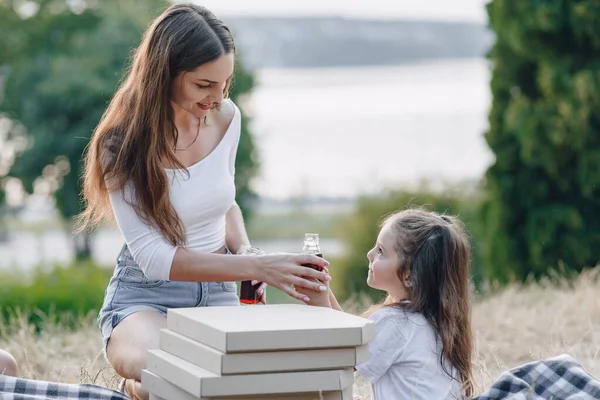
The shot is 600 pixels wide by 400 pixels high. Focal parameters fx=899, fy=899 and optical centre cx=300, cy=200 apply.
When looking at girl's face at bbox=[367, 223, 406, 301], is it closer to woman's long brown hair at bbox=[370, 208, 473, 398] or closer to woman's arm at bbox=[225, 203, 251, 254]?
woman's long brown hair at bbox=[370, 208, 473, 398]

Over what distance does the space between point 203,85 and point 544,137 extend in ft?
15.6

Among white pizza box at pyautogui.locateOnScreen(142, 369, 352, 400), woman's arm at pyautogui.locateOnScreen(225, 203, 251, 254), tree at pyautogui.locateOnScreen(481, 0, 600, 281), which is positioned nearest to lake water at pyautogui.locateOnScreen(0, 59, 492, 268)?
tree at pyautogui.locateOnScreen(481, 0, 600, 281)

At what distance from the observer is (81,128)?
19984 mm

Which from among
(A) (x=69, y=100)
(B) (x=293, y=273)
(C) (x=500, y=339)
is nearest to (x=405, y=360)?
(B) (x=293, y=273)

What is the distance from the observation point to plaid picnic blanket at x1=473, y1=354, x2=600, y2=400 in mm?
2615

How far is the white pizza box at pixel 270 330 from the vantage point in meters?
2.18

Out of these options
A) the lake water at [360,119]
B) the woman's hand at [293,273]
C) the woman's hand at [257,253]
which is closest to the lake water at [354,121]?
the lake water at [360,119]

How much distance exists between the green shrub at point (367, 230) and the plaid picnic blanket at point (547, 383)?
6.40 metres

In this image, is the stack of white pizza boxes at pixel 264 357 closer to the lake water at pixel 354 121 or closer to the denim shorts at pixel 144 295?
the denim shorts at pixel 144 295

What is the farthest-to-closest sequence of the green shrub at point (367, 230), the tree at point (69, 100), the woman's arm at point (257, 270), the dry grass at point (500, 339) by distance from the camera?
the tree at point (69, 100)
the green shrub at point (367, 230)
the dry grass at point (500, 339)
the woman's arm at point (257, 270)

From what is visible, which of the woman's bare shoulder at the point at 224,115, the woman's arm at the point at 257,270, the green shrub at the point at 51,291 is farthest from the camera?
the green shrub at the point at 51,291

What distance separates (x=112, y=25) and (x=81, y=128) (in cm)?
264

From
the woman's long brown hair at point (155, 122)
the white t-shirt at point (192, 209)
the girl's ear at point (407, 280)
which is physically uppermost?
the woman's long brown hair at point (155, 122)

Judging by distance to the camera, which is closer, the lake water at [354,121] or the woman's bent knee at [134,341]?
the woman's bent knee at [134,341]
